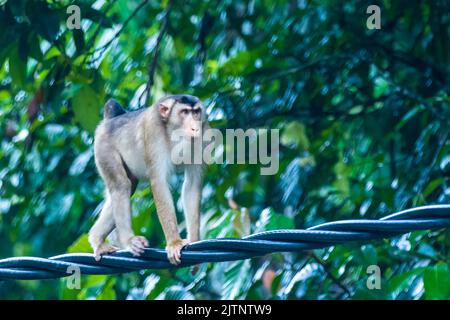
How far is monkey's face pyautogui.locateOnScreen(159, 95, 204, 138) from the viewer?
8.05 m

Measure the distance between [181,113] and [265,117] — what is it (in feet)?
8.02

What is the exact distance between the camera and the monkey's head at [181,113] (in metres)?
8.05

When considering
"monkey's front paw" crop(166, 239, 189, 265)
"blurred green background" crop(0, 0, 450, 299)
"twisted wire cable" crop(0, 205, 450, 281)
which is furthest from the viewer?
"blurred green background" crop(0, 0, 450, 299)

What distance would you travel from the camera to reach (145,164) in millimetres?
8047

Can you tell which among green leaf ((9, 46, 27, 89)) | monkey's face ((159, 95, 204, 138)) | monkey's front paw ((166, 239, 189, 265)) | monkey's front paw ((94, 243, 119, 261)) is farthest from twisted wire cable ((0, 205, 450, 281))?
green leaf ((9, 46, 27, 89))

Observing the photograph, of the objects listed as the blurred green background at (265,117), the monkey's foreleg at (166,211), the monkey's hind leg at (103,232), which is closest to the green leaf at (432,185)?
the blurred green background at (265,117)

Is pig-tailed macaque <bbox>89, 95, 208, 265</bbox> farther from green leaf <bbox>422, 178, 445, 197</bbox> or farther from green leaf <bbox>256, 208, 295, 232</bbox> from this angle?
green leaf <bbox>422, 178, 445, 197</bbox>

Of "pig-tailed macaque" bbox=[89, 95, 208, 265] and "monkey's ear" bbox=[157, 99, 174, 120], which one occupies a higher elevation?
"monkey's ear" bbox=[157, 99, 174, 120]

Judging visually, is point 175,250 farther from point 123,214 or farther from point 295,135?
point 295,135

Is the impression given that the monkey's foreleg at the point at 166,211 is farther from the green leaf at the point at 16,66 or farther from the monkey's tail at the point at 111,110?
the green leaf at the point at 16,66

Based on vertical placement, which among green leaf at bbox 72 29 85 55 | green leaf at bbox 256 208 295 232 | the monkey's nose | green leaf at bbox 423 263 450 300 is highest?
green leaf at bbox 72 29 85 55

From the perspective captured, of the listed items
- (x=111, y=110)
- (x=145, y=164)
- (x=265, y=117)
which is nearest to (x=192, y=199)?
(x=145, y=164)

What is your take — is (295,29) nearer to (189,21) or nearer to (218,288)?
(189,21)

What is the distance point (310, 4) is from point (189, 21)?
4.52ft
